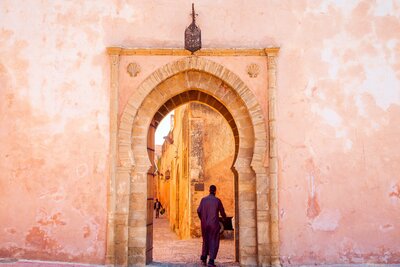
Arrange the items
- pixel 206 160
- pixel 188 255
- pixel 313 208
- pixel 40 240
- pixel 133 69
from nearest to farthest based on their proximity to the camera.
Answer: pixel 40 240, pixel 313 208, pixel 133 69, pixel 188 255, pixel 206 160

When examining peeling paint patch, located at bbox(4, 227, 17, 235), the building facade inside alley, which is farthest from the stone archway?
the building facade inside alley

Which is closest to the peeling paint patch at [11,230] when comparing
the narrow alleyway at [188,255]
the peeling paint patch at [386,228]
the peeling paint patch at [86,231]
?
the peeling paint patch at [86,231]

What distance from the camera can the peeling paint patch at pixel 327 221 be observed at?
6.58 m

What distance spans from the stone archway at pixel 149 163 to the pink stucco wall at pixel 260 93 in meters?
0.26

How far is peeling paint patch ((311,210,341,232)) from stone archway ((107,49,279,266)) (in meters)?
0.71

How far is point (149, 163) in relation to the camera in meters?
6.72

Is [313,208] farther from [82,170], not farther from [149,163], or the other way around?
[82,170]

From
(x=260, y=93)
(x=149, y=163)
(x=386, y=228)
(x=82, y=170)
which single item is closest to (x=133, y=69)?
(x=149, y=163)

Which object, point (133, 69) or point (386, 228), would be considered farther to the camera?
point (133, 69)

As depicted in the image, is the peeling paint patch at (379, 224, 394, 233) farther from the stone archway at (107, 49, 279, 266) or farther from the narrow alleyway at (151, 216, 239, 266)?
the narrow alleyway at (151, 216, 239, 266)

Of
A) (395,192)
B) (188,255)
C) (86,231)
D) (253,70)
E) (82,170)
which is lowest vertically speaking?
(188,255)

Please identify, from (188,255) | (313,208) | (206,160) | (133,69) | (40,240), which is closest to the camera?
(40,240)

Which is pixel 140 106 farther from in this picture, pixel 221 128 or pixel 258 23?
pixel 221 128

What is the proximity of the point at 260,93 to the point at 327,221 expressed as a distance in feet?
7.92
